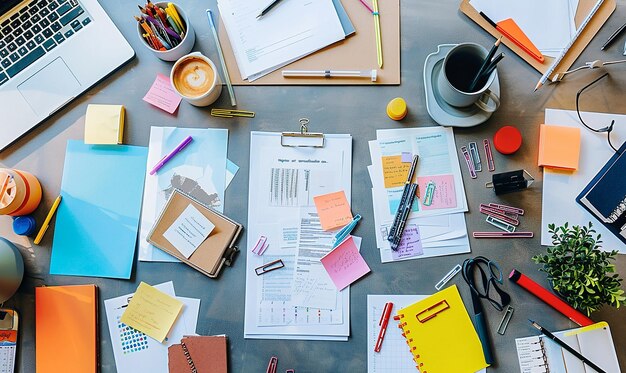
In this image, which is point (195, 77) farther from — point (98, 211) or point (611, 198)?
point (611, 198)

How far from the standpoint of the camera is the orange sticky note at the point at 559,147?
3.24 feet

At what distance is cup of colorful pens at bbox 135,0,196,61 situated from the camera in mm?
1000

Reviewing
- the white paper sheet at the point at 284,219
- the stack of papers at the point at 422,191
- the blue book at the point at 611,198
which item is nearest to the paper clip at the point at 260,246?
the white paper sheet at the point at 284,219

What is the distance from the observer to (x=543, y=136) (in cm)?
100

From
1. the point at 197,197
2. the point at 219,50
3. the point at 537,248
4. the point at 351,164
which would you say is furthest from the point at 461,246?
the point at 219,50

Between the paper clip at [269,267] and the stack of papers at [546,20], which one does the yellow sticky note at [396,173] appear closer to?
the paper clip at [269,267]

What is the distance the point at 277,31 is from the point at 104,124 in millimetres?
438

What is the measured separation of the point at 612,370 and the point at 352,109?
2.42ft

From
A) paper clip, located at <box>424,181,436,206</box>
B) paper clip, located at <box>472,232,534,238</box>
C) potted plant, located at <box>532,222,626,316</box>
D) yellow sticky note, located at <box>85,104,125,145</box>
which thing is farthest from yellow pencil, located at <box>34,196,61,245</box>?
potted plant, located at <box>532,222,626,316</box>

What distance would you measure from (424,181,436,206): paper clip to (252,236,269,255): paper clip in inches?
13.8

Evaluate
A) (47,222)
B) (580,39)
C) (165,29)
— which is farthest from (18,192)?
(580,39)

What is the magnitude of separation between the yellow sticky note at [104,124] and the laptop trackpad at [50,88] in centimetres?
6

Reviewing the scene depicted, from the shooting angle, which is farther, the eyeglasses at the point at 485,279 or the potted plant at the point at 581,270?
the eyeglasses at the point at 485,279

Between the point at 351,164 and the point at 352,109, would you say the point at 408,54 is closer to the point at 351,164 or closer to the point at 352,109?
the point at 352,109
